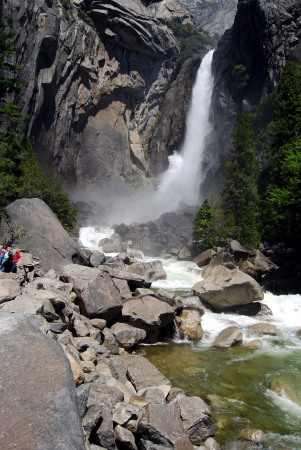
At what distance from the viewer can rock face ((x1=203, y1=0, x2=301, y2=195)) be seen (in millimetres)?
42906

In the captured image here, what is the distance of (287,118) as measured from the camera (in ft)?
100

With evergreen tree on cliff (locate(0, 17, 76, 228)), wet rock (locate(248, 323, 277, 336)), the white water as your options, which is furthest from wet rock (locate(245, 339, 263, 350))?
the white water

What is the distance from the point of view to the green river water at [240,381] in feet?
24.2

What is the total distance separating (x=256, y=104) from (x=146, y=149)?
96.7 ft

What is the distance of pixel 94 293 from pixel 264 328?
7337 mm

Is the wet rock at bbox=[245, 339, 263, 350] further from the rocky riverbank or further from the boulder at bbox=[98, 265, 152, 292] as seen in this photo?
the boulder at bbox=[98, 265, 152, 292]

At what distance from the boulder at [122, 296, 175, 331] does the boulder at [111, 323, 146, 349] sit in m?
0.44

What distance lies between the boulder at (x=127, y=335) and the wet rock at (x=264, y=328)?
16.8 feet

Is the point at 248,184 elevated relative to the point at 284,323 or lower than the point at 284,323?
elevated

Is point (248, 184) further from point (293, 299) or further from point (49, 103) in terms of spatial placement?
point (49, 103)

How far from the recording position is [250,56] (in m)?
49.6

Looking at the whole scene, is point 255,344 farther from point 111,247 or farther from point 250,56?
point 250,56

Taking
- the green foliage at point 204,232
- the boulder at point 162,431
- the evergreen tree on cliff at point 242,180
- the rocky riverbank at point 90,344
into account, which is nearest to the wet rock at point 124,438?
the rocky riverbank at point 90,344

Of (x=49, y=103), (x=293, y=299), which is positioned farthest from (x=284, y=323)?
(x=49, y=103)
